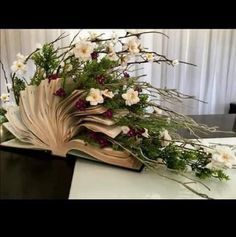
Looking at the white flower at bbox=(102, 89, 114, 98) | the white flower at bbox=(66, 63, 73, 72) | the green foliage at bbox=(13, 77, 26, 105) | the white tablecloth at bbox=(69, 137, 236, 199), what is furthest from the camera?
the green foliage at bbox=(13, 77, 26, 105)

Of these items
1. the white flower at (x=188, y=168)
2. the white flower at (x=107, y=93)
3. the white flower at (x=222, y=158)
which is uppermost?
the white flower at (x=107, y=93)

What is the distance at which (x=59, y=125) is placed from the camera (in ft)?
2.90

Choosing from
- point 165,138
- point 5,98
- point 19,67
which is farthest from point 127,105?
point 5,98

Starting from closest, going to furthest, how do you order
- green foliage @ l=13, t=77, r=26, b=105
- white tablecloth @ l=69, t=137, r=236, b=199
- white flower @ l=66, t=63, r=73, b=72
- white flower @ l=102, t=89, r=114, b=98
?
white tablecloth @ l=69, t=137, r=236, b=199 → white flower @ l=102, t=89, r=114, b=98 → white flower @ l=66, t=63, r=73, b=72 → green foliage @ l=13, t=77, r=26, b=105

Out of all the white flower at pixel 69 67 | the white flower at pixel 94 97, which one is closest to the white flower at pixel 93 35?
the white flower at pixel 69 67

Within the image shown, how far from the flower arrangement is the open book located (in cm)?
2

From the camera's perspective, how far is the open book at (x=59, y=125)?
33.8 inches

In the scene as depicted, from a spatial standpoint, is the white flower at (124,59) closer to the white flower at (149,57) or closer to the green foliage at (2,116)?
the white flower at (149,57)

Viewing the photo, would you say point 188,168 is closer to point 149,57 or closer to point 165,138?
point 165,138

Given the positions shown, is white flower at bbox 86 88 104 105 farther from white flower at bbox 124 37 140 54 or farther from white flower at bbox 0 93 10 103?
white flower at bbox 0 93 10 103

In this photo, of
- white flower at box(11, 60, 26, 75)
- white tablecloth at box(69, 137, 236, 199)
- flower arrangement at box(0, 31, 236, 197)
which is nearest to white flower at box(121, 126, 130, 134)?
flower arrangement at box(0, 31, 236, 197)

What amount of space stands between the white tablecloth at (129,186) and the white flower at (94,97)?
19cm

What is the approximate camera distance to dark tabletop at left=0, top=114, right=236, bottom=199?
2.42ft
